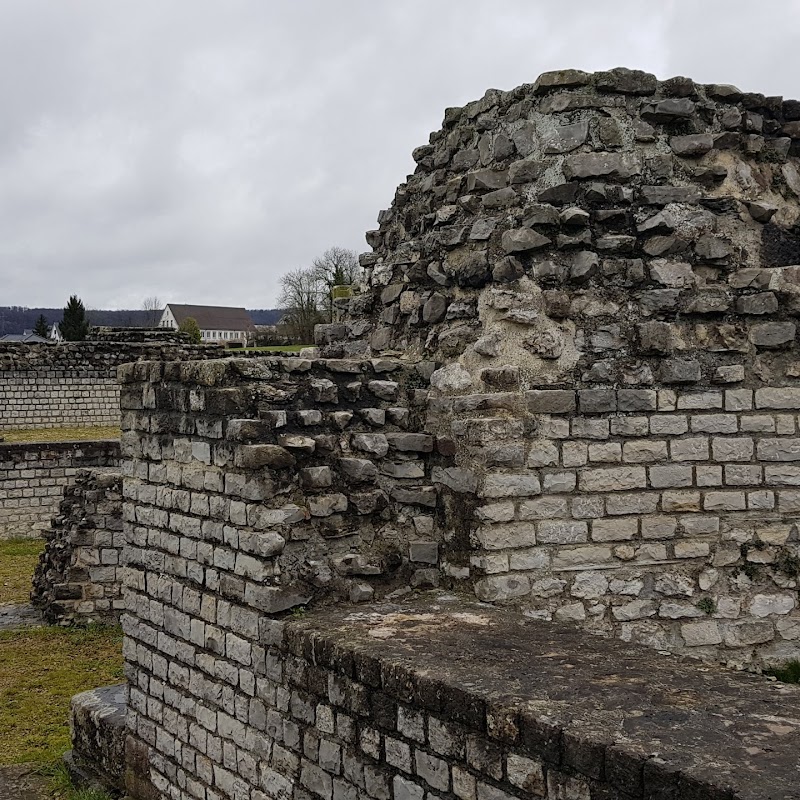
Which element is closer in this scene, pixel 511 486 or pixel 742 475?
pixel 511 486

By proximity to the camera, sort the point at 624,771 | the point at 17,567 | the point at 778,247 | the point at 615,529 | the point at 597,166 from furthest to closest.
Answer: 1. the point at 17,567
2. the point at 778,247
3. the point at 597,166
4. the point at 615,529
5. the point at 624,771

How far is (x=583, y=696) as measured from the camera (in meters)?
3.17

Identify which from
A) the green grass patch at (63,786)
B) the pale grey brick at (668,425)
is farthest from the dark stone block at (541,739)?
the green grass patch at (63,786)

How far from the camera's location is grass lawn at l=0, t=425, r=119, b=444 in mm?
22484

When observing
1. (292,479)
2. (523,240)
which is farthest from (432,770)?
(523,240)

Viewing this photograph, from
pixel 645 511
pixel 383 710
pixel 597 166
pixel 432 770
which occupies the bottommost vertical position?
pixel 432 770

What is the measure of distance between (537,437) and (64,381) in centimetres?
2272

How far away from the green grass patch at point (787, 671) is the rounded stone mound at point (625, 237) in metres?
1.80

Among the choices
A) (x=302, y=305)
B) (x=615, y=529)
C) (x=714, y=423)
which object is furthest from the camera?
(x=302, y=305)

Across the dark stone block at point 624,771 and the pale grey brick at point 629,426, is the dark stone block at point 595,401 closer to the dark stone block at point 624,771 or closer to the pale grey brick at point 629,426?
the pale grey brick at point 629,426

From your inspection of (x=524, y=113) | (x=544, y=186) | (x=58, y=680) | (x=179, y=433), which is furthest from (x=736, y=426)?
(x=58, y=680)

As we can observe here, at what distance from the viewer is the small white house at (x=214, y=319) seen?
98.6 metres

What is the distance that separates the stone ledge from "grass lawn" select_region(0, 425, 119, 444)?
1962 cm

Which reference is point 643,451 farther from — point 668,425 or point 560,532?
point 560,532
